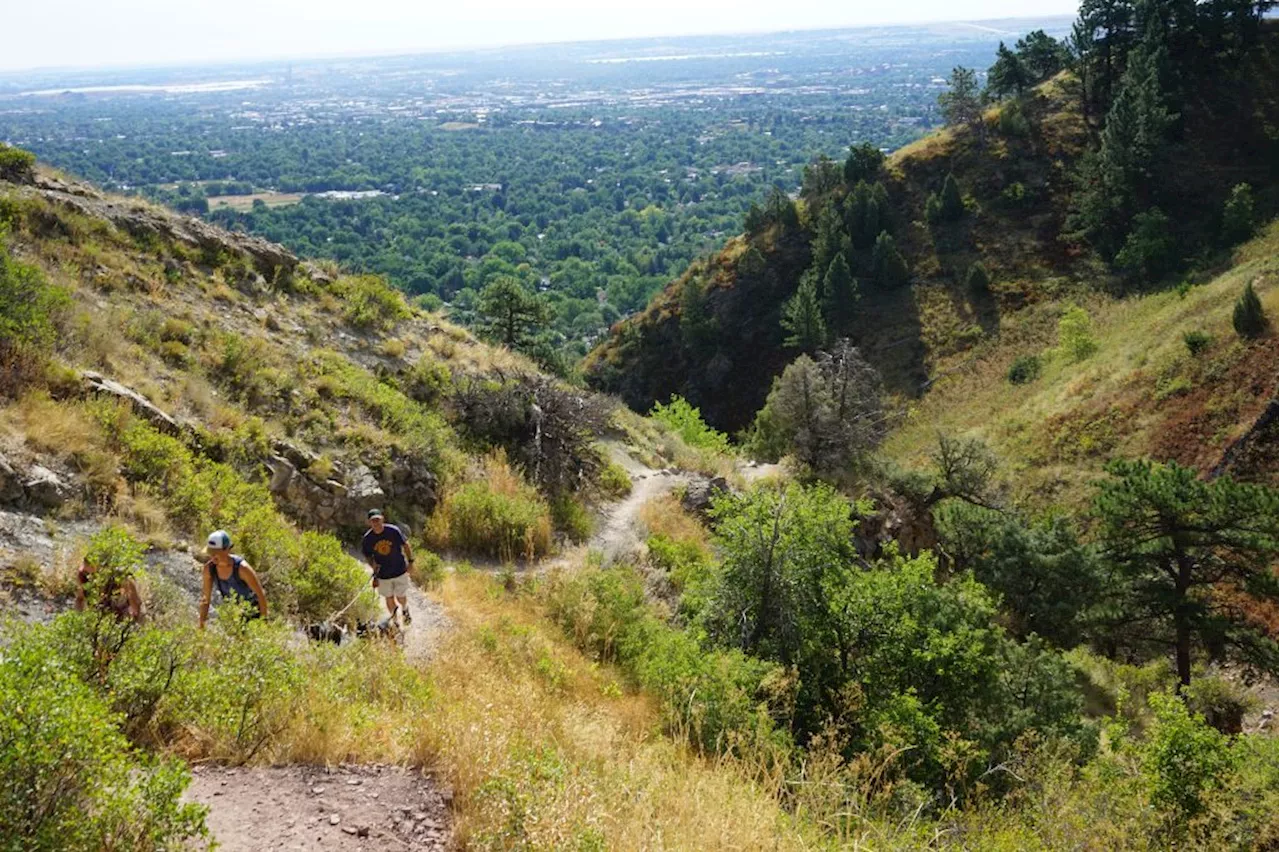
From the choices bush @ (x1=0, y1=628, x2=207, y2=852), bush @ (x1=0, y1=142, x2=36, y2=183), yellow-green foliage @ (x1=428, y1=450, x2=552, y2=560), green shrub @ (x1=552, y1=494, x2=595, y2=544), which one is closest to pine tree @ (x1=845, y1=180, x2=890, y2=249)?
green shrub @ (x1=552, y1=494, x2=595, y2=544)

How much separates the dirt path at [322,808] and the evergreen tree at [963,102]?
5906 centimetres

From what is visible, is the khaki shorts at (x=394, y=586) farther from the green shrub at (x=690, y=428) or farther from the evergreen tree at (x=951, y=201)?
the evergreen tree at (x=951, y=201)

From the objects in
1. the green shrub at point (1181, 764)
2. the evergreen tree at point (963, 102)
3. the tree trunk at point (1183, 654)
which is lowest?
the tree trunk at point (1183, 654)

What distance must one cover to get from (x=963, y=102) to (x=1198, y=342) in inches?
1299

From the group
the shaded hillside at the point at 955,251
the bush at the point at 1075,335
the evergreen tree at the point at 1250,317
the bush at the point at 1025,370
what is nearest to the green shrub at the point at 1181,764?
the evergreen tree at the point at 1250,317

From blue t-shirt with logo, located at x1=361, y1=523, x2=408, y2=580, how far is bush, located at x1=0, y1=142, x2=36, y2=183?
1187 cm

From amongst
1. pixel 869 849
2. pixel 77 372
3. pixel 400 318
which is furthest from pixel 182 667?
pixel 400 318

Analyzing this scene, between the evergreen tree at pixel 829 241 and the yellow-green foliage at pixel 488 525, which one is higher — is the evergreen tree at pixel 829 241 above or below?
above

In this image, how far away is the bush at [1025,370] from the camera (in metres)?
36.9

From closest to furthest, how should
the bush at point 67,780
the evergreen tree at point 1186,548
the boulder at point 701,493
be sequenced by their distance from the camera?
the bush at point 67,780 → the evergreen tree at point 1186,548 → the boulder at point 701,493

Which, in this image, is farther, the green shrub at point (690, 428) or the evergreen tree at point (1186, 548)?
the green shrub at point (690, 428)

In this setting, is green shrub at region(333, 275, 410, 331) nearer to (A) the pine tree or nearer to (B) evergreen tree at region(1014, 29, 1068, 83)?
(A) the pine tree

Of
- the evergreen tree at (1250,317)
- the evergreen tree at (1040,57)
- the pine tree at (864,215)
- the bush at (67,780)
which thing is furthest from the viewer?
the evergreen tree at (1040,57)

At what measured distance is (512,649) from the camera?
Result: 7473 millimetres
